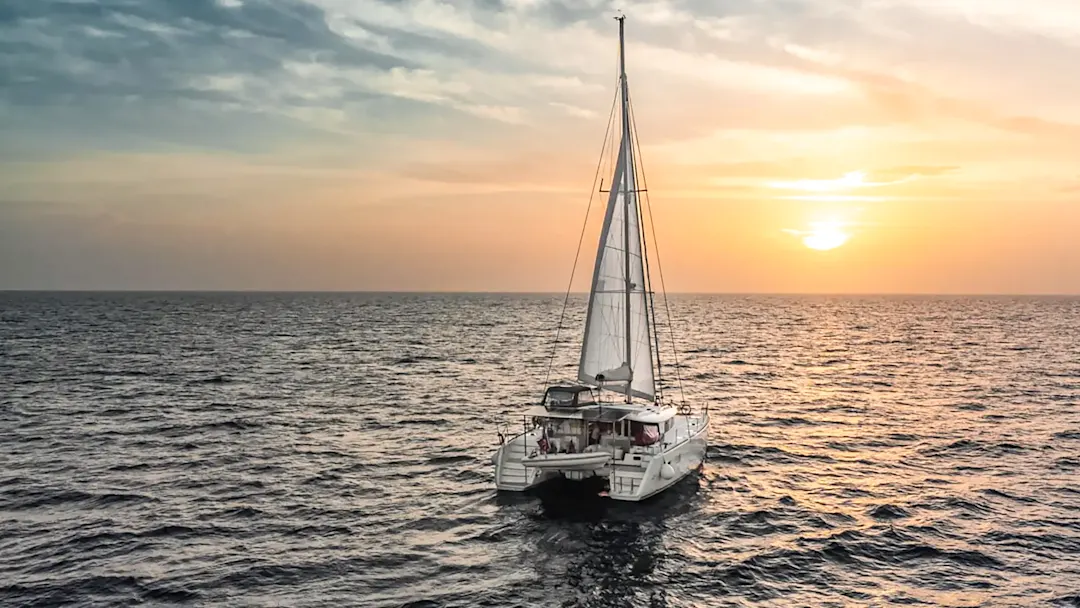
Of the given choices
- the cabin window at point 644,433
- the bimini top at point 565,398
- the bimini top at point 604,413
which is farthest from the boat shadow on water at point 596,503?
the bimini top at point 565,398

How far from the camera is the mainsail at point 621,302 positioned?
30.1 meters

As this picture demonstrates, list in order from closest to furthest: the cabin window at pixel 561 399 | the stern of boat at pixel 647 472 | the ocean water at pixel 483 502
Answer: the ocean water at pixel 483 502, the stern of boat at pixel 647 472, the cabin window at pixel 561 399

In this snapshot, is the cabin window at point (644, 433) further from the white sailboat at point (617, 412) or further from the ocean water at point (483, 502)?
the ocean water at point (483, 502)

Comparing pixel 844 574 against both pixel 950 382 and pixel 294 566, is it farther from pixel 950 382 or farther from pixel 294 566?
pixel 950 382

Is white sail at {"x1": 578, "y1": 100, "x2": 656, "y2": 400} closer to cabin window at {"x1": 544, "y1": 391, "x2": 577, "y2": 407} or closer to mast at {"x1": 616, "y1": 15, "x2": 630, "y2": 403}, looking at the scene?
mast at {"x1": 616, "y1": 15, "x2": 630, "y2": 403}

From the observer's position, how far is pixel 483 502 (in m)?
26.8

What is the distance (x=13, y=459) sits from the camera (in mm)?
32938

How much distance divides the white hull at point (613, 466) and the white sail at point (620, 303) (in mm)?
3169

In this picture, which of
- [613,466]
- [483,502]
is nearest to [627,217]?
[613,466]

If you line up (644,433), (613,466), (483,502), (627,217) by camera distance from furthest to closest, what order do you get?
(627,217)
(644,433)
(483,502)
(613,466)

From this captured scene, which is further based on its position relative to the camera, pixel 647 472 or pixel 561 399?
pixel 561 399

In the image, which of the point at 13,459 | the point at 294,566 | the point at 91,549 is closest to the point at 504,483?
the point at 294,566

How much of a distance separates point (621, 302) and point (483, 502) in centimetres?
976

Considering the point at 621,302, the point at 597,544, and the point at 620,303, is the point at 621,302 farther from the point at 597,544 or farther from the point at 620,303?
the point at 597,544
